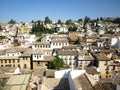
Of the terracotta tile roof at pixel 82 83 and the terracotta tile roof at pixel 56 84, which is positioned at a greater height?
the terracotta tile roof at pixel 82 83

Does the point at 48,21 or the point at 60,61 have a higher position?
the point at 48,21

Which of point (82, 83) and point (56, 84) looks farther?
point (56, 84)

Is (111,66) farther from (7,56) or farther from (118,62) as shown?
(7,56)

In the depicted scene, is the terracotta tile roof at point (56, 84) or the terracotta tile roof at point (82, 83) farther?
the terracotta tile roof at point (56, 84)

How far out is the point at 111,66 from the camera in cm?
3572

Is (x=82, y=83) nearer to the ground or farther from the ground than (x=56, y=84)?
farther from the ground

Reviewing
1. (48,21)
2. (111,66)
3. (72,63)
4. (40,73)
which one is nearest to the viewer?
(40,73)

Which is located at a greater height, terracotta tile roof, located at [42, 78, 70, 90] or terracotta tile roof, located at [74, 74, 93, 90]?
terracotta tile roof, located at [74, 74, 93, 90]

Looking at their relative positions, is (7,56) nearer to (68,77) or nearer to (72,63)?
(72,63)

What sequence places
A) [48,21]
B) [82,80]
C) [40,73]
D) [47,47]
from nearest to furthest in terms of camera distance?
[82,80], [40,73], [47,47], [48,21]

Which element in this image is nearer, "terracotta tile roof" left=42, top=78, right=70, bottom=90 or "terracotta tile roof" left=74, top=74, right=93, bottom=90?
"terracotta tile roof" left=74, top=74, right=93, bottom=90

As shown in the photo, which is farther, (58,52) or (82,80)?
(58,52)

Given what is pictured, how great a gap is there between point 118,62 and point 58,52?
1134 cm

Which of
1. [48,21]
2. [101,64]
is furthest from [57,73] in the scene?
[48,21]
